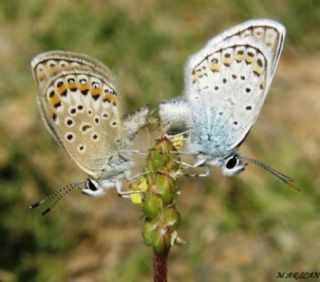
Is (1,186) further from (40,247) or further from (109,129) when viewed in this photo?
(109,129)

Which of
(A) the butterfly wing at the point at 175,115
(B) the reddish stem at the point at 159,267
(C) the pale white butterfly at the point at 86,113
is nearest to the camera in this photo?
(B) the reddish stem at the point at 159,267

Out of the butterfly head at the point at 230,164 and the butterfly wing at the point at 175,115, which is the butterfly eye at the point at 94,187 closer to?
the butterfly wing at the point at 175,115

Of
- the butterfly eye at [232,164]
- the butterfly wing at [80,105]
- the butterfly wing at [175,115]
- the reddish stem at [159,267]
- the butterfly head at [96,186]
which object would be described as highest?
the butterfly wing at [80,105]

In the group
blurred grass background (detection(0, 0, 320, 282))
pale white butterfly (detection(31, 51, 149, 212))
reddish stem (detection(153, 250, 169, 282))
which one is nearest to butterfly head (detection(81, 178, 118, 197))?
pale white butterfly (detection(31, 51, 149, 212))

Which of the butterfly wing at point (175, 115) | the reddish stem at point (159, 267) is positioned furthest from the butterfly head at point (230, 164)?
the reddish stem at point (159, 267)

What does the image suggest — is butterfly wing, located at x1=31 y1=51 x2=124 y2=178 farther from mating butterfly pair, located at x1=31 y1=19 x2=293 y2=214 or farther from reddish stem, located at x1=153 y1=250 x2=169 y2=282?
reddish stem, located at x1=153 y1=250 x2=169 y2=282

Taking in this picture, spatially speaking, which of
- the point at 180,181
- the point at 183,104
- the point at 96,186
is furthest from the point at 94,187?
the point at 180,181

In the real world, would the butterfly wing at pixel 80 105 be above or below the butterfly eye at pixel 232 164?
above
